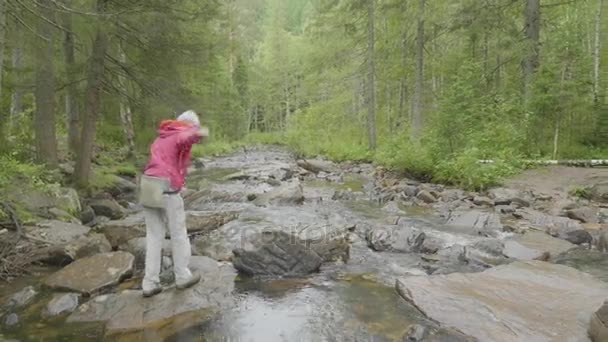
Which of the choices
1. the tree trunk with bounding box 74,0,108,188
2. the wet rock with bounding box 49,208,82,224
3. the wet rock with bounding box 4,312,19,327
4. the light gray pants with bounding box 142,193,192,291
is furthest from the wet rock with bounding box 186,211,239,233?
the tree trunk with bounding box 74,0,108,188

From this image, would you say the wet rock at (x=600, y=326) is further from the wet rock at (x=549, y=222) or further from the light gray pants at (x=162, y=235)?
the wet rock at (x=549, y=222)

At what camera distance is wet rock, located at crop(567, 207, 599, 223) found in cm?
863

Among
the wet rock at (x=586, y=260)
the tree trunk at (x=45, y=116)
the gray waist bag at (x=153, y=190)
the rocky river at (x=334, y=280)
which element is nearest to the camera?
the rocky river at (x=334, y=280)

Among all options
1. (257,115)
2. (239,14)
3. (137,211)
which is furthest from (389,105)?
(257,115)

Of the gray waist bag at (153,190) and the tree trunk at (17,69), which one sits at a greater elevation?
the tree trunk at (17,69)

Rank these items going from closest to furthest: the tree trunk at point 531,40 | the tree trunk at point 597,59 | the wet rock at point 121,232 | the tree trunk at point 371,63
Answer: the wet rock at point 121,232
the tree trunk at point 531,40
the tree trunk at point 597,59
the tree trunk at point 371,63

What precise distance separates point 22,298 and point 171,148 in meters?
2.42

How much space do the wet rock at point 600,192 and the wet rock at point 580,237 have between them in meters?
3.75

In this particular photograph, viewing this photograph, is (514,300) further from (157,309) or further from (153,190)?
(153,190)

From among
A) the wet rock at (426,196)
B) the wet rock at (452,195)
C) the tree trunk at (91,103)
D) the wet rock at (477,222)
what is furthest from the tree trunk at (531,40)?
the tree trunk at (91,103)

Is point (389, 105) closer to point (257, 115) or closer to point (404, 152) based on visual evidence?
point (404, 152)

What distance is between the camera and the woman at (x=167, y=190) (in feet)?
16.0

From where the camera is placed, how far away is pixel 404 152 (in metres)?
15.6

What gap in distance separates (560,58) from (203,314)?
13.8 metres
